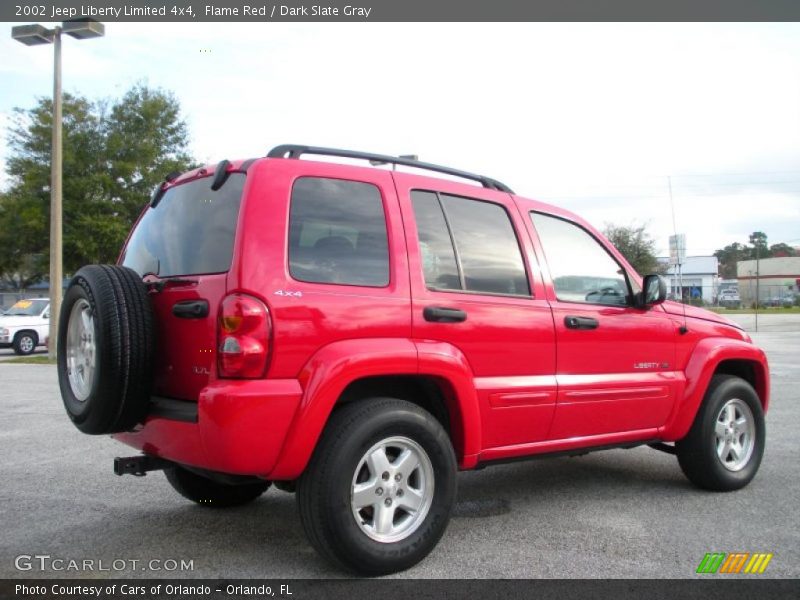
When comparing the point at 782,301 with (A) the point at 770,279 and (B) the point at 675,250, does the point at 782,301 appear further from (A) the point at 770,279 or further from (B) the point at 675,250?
(B) the point at 675,250

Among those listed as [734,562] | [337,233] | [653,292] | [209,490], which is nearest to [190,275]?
[337,233]

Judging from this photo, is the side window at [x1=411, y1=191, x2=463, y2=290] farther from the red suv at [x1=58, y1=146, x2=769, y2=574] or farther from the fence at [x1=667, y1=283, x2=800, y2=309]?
the fence at [x1=667, y1=283, x2=800, y2=309]

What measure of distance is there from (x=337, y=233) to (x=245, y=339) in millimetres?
762

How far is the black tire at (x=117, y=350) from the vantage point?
3.45m

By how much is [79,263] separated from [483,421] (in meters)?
20.7

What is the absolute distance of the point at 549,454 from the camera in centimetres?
435

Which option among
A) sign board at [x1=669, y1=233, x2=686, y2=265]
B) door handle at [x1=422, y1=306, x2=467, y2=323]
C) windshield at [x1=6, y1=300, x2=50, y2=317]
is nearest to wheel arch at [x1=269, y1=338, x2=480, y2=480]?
door handle at [x1=422, y1=306, x2=467, y2=323]

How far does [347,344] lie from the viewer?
345cm

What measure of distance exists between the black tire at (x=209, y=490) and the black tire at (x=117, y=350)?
1.07 m

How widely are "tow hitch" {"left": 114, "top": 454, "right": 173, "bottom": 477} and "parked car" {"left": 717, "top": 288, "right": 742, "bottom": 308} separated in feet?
210

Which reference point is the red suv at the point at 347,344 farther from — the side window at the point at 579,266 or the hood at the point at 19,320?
the hood at the point at 19,320

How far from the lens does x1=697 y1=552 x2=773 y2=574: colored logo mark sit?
364 cm

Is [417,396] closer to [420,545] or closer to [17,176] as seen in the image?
[420,545]

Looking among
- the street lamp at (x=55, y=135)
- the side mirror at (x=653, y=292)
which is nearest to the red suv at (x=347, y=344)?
the side mirror at (x=653, y=292)
